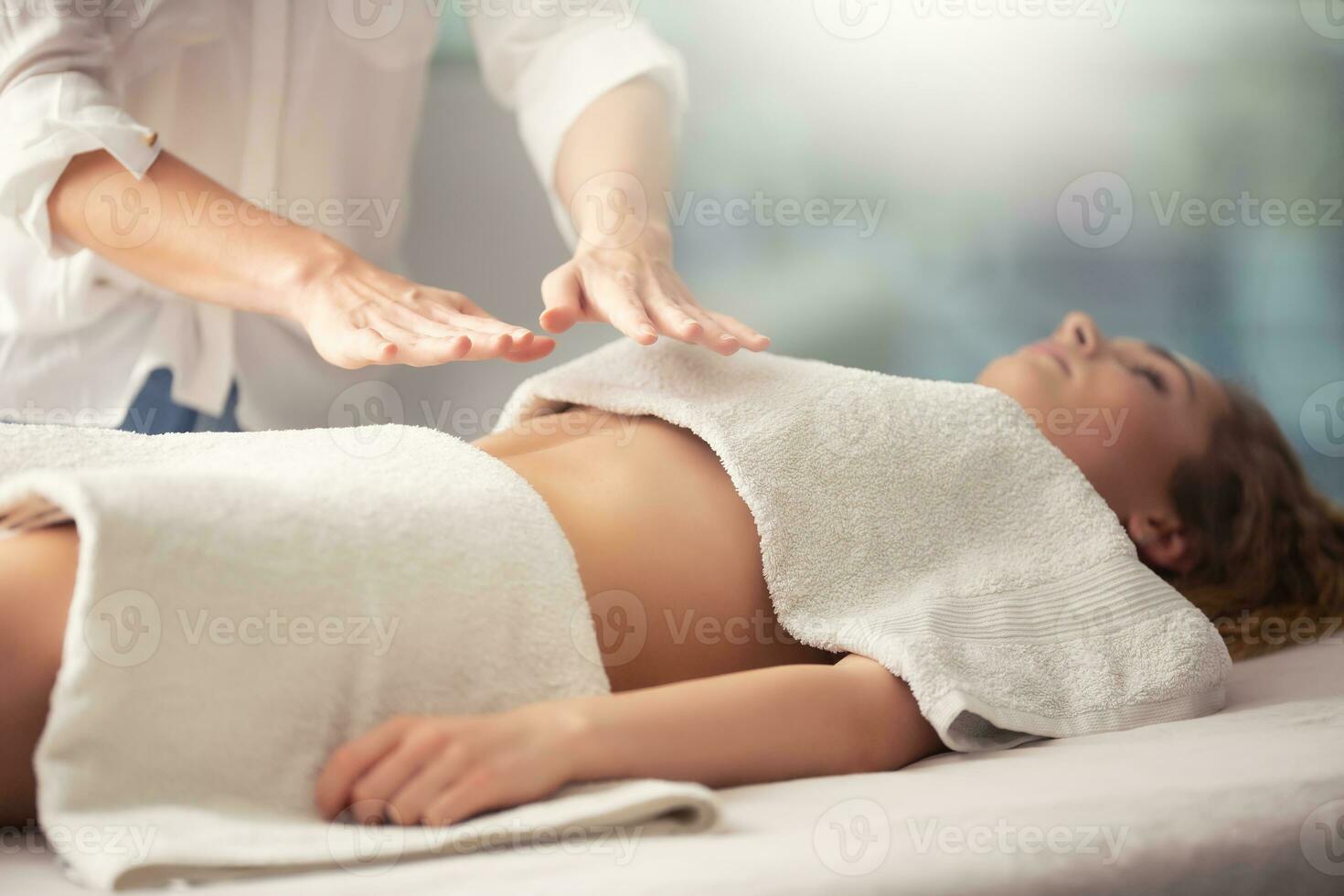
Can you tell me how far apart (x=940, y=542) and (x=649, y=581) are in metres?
0.30

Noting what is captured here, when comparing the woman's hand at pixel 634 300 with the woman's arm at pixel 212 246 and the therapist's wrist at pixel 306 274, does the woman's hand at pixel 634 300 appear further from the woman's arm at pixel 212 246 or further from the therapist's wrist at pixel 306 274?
the therapist's wrist at pixel 306 274

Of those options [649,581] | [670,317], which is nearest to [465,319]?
[670,317]

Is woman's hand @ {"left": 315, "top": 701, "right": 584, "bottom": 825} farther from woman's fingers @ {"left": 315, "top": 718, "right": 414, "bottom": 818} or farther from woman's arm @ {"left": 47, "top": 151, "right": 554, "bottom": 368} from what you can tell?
woman's arm @ {"left": 47, "top": 151, "right": 554, "bottom": 368}

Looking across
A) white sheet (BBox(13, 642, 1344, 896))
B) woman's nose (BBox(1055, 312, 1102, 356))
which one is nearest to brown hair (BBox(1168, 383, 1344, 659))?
woman's nose (BBox(1055, 312, 1102, 356))

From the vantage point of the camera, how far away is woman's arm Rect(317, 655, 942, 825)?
697 mm

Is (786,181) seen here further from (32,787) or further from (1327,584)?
(32,787)

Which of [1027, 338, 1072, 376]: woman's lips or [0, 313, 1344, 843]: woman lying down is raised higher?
[1027, 338, 1072, 376]: woman's lips

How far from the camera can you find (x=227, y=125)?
4.97 ft

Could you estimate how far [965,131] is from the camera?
2145mm

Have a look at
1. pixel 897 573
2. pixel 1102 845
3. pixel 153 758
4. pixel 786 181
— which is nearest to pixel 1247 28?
pixel 786 181

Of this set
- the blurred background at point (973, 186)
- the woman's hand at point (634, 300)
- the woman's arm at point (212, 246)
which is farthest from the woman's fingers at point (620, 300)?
the blurred background at point (973, 186)

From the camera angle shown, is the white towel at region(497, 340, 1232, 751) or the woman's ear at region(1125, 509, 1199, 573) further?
the woman's ear at region(1125, 509, 1199, 573)

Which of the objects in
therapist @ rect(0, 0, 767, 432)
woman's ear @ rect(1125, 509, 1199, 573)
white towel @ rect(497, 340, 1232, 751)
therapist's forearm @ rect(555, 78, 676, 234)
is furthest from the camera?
therapist's forearm @ rect(555, 78, 676, 234)

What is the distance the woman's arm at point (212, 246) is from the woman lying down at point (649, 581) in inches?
8.1
